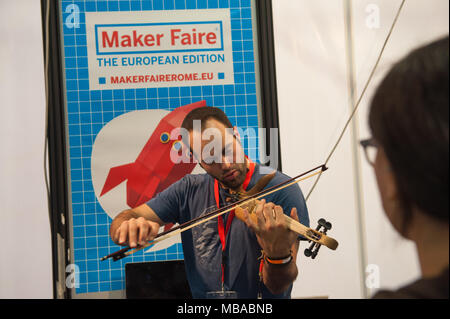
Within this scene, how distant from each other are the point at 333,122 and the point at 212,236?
55 centimetres

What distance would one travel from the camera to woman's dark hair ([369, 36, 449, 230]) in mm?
461

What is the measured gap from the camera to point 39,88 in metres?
1.42

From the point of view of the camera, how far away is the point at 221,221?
1360mm

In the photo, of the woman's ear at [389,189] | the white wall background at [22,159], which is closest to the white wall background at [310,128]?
the white wall background at [22,159]

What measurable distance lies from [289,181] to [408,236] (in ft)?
2.95

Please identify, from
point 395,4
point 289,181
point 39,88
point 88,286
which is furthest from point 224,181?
point 395,4

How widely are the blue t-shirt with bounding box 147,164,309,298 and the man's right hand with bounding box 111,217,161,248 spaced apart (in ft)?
0.26

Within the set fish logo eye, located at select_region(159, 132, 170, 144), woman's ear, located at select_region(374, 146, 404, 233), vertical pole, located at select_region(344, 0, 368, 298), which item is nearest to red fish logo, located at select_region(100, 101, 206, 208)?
fish logo eye, located at select_region(159, 132, 170, 144)

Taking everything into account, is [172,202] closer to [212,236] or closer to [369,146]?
[212,236]

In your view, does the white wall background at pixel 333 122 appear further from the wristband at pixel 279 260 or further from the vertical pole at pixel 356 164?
the wristband at pixel 279 260

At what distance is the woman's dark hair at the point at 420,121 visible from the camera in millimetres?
461

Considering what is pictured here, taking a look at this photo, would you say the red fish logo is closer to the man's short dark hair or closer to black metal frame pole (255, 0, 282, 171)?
the man's short dark hair

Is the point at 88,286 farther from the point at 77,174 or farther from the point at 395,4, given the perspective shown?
the point at 395,4
